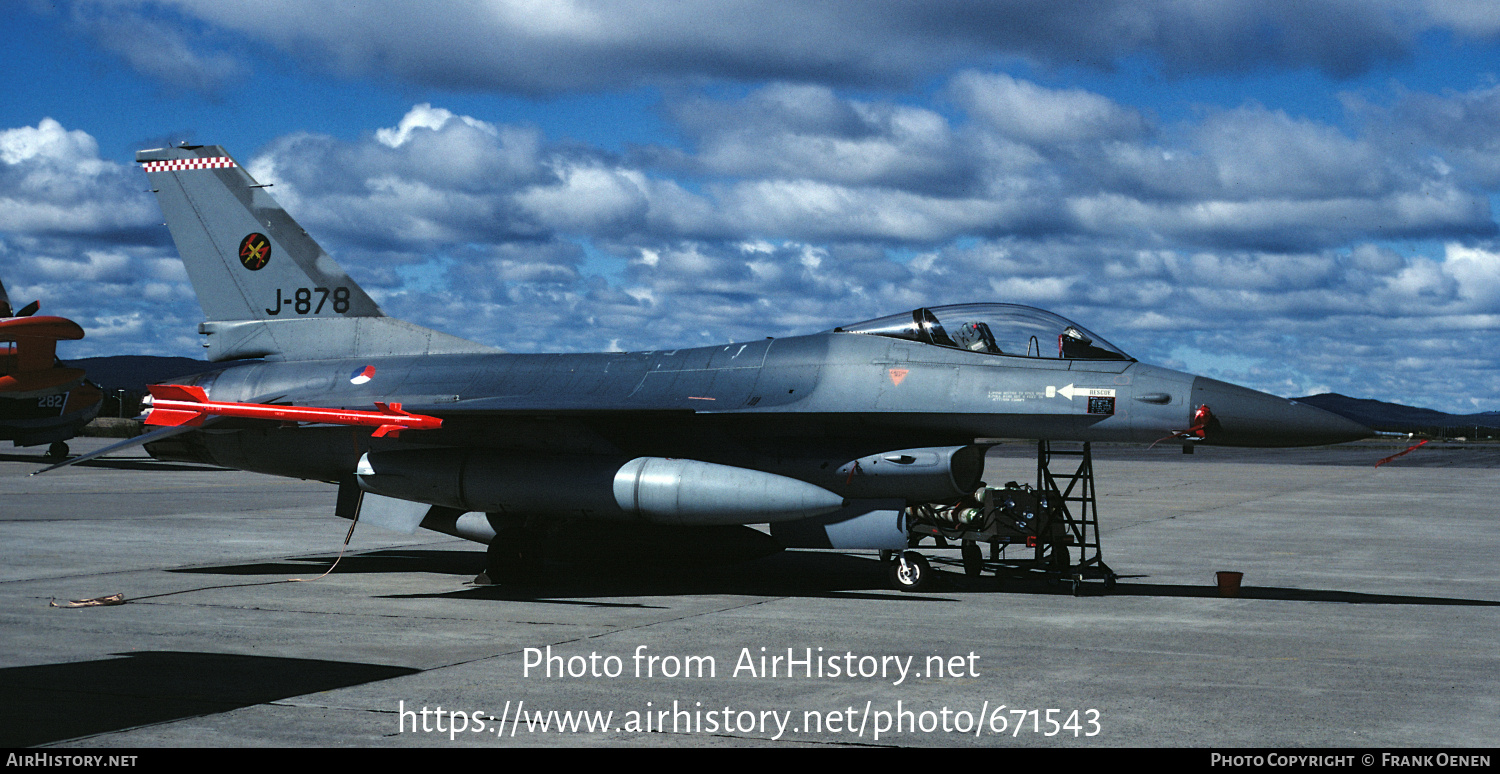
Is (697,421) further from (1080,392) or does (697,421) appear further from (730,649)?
(730,649)

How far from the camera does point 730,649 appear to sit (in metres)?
8.59

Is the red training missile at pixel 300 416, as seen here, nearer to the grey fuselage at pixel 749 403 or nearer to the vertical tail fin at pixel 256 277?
the grey fuselage at pixel 749 403

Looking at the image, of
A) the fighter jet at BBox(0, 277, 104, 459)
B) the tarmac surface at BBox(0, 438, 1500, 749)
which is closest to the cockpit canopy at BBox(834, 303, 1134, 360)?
the tarmac surface at BBox(0, 438, 1500, 749)

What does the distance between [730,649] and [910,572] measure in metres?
3.85

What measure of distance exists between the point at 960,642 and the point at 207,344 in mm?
→ 10550

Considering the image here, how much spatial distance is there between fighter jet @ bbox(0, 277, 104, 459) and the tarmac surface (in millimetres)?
16942

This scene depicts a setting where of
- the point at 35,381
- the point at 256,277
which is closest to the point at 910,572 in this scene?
the point at 256,277

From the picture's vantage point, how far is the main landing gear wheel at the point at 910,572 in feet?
39.3

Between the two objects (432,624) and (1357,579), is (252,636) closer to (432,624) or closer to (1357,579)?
(432,624)

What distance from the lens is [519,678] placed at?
24.7ft

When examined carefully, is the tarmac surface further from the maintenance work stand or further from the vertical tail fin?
the vertical tail fin

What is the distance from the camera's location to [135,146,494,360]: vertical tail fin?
14586 mm

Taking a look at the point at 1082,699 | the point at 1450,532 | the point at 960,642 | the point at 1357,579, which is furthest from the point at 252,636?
the point at 1450,532

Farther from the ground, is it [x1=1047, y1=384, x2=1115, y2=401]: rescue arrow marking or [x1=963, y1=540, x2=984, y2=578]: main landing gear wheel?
[x1=1047, y1=384, x2=1115, y2=401]: rescue arrow marking
